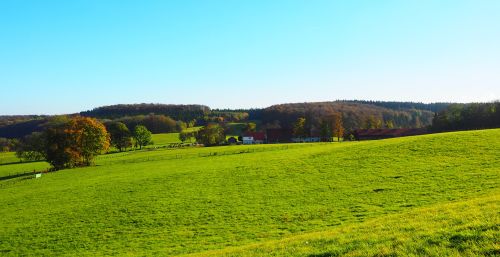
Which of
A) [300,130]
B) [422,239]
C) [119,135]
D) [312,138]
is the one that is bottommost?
[312,138]

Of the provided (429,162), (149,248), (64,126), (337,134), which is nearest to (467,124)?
(337,134)

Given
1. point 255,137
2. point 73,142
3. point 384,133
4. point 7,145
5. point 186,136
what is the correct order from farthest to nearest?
point 7,145
point 186,136
point 255,137
point 384,133
point 73,142

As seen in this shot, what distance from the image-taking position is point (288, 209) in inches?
1158

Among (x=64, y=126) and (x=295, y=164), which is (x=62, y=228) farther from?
(x=64, y=126)

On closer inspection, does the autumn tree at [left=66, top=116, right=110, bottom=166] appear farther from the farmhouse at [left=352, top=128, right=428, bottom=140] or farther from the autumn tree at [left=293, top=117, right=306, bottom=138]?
the farmhouse at [left=352, top=128, right=428, bottom=140]

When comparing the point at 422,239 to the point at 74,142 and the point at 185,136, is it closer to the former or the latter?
the point at 74,142

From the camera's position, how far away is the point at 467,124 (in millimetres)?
112125

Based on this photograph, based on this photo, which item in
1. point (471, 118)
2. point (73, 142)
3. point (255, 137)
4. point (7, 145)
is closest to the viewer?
point (73, 142)

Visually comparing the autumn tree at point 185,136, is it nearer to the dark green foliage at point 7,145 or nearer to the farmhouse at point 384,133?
the farmhouse at point 384,133

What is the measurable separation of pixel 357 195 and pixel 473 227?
1870cm

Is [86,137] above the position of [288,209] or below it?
above

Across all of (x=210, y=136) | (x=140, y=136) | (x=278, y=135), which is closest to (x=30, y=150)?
(x=140, y=136)

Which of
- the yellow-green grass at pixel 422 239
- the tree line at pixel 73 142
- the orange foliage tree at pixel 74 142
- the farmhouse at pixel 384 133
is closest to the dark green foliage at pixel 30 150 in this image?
the tree line at pixel 73 142

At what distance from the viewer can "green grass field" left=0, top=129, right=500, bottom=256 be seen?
14.3 meters
